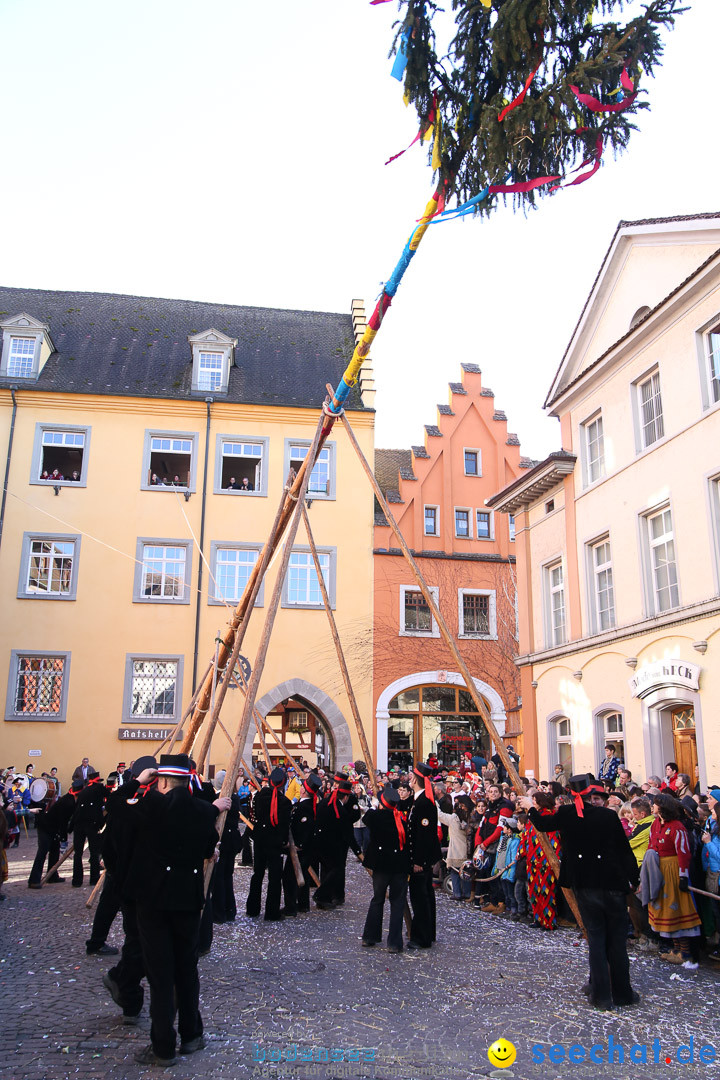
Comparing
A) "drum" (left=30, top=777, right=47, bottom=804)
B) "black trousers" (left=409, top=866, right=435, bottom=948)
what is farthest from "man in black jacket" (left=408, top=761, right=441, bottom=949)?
"drum" (left=30, top=777, right=47, bottom=804)

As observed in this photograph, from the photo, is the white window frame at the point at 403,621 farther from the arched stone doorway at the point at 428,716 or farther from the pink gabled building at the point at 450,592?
the arched stone doorway at the point at 428,716

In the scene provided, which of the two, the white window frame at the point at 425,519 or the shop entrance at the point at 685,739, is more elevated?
the white window frame at the point at 425,519

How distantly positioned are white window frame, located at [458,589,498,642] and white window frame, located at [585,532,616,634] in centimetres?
989

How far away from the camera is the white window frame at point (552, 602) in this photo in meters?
21.7

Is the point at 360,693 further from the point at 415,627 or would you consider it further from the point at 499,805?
the point at 499,805

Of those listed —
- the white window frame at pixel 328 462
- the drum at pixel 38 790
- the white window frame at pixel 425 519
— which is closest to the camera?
the drum at pixel 38 790

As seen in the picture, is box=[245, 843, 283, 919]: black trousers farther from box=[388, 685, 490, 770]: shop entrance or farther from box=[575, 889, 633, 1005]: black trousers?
box=[388, 685, 490, 770]: shop entrance

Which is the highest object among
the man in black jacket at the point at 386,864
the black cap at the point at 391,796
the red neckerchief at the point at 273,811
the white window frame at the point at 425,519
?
the white window frame at the point at 425,519

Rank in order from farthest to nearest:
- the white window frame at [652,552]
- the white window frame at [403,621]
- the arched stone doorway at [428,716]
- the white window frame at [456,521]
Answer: the white window frame at [456,521]
the white window frame at [403,621]
the arched stone doorway at [428,716]
the white window frame at [652,552]

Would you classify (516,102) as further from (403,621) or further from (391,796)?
(403,621)

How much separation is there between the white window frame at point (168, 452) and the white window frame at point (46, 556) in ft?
8.85

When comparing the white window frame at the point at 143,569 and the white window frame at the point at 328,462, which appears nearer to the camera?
the white window frame at the point at 143,569

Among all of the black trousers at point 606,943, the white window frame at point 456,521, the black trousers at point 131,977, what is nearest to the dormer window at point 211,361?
the white window frame at point 456,521

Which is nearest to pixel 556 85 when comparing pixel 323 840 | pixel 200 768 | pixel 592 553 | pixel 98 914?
pixel 200 768
